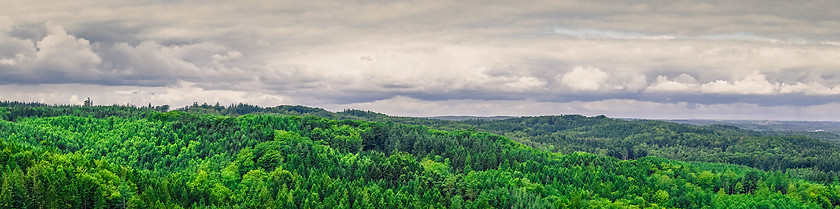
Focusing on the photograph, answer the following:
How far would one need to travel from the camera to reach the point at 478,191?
633 ft

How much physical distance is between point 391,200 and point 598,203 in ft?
198

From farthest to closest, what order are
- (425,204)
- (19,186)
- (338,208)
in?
(425,204) < (338,208) < (19,186)

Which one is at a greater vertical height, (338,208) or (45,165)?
(45,165)

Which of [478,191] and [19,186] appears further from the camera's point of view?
[478,191]

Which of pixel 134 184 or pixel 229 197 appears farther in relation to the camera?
pixel 229 197

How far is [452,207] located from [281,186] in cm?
5132

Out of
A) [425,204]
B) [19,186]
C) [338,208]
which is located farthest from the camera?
[425,204]

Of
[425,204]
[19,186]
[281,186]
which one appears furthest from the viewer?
[281,186]

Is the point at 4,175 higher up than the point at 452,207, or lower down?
higher up

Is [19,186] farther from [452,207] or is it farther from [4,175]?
[452,207]

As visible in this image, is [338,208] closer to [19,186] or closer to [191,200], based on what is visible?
[191,200]

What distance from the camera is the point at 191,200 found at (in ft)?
544

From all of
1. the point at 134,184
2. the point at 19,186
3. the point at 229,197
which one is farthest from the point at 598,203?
the point at 19,186

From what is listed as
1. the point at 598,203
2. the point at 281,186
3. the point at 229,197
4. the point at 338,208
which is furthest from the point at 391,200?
the point at 598,203
